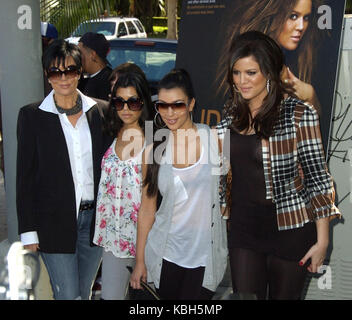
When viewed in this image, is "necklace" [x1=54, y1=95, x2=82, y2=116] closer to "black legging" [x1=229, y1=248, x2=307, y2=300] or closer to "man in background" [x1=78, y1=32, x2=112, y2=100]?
"black legging" [x1=229, y1=248, x2=307, y2=300]

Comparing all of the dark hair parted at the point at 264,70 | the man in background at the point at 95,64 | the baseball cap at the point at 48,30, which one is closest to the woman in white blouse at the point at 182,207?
the dark hair parted at the point at 264,70

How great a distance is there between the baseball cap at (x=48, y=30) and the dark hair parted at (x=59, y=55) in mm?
2380

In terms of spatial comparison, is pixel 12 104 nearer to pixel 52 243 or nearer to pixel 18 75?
pixel 18 75

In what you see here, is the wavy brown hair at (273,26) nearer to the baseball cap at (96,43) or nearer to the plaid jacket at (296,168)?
the plaid jacket at (296,168)

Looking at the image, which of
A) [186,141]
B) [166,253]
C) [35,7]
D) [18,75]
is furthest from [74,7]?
[166,253]

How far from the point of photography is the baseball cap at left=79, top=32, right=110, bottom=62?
5621mm

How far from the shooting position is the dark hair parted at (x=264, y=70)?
283 cm

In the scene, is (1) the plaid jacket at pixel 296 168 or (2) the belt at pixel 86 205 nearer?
(1) the plaid jacket at pixel 296 168

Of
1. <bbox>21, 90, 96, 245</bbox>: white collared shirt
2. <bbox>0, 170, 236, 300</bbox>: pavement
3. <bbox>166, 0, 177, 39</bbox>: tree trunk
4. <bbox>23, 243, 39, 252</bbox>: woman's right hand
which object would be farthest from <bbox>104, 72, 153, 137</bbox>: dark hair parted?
<bbox>166, 0, 177, 39</bbox>: tree trunk

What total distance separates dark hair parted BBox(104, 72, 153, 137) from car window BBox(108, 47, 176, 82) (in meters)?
4.14

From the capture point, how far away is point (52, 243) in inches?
127

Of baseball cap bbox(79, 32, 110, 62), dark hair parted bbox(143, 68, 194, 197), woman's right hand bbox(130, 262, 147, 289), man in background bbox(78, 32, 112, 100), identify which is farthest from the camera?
baseball cap bbox(79, 32, 110, 62)

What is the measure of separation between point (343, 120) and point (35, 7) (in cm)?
254

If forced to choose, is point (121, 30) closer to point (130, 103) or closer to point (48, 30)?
point (48, 30)
